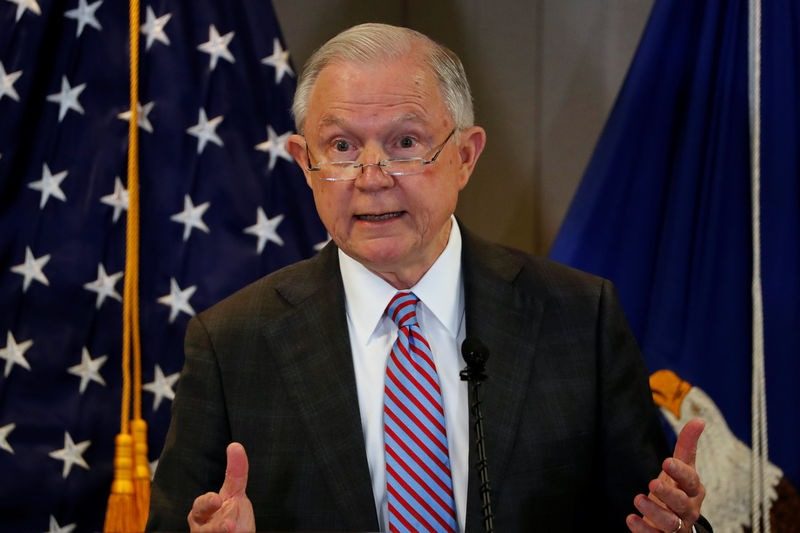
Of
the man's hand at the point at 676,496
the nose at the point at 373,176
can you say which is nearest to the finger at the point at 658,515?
the man's hand at the point at 676,496

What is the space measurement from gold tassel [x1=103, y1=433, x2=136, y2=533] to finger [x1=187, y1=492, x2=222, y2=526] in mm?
913

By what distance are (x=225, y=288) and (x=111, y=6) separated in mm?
892

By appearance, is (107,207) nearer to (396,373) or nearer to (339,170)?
(339,170)

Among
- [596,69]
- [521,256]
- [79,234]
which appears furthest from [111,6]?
[596,69]

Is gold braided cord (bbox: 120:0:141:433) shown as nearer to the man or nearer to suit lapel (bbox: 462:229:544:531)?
the man

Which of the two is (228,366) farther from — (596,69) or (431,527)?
(596,69)

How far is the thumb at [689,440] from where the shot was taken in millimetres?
1696

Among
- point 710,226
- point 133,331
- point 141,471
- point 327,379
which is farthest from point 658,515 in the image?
point 133,331

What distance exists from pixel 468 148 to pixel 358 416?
69 centimetres

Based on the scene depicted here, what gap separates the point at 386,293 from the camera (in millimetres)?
2078

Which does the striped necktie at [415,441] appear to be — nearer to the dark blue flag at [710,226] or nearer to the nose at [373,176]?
the nose at [373,176]

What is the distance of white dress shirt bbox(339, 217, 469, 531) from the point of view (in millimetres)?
1943

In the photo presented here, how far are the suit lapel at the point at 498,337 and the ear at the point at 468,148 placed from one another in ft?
0.52

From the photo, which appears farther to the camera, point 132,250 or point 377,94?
point 132,250
